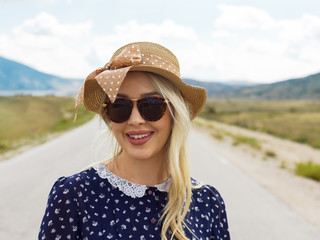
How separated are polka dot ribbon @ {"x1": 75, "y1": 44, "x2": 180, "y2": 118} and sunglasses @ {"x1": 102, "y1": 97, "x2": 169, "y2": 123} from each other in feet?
0.49

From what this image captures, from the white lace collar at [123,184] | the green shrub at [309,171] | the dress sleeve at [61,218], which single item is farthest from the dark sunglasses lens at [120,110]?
the green shrub at [309,171]

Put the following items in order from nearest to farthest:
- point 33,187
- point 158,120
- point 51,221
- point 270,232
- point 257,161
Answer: point 51,221 → point 158,120 → point 270,232 → point 33,187 → point 257,161

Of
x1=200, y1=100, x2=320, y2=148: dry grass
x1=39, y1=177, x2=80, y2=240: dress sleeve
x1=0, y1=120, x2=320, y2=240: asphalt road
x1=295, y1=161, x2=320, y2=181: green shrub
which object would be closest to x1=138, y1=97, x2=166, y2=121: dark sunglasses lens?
x1=39, y1=177, x2=80, y2=240: dress sleeve

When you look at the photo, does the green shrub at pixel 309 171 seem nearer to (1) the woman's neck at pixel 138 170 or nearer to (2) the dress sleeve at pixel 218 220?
(2) the dress sleeve at pixel 218 220

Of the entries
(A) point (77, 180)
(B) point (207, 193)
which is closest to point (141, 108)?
(A) point (77, 180)

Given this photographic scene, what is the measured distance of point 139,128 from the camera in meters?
1.82

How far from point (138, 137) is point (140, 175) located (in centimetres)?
21

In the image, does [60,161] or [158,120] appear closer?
[158,120]

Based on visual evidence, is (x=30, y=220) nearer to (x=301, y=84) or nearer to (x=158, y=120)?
(x=158, y=120)

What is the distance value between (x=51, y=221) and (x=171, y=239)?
0.54 meters

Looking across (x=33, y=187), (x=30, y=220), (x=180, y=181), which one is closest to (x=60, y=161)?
Result: (x=33, y=187)

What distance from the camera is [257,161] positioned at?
40.5 ft

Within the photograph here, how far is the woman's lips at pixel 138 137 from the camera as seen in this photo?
1.82 metres

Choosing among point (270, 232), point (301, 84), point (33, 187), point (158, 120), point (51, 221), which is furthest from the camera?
point (301, 84)
